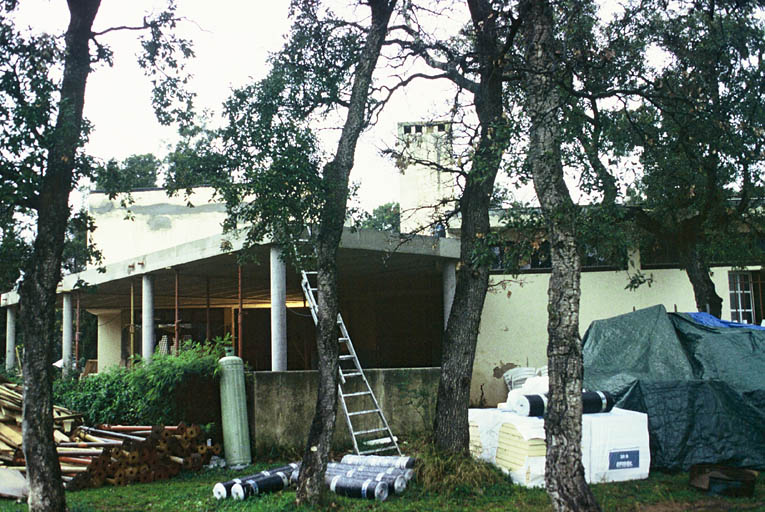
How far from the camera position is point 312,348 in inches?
1014

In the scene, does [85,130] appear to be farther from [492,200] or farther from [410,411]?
[410,411]

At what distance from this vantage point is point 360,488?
8.41 meters

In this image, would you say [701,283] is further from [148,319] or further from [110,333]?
[110,333]

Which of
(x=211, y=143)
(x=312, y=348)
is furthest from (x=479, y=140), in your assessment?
(x=312, y=348)

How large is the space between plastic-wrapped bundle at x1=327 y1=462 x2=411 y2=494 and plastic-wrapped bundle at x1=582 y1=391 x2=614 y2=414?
9.08 feet

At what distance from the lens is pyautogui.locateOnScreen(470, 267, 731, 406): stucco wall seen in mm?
16859

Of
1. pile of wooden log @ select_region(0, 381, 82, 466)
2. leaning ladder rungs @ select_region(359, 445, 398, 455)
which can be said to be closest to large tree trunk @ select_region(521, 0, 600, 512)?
leaning ladder rungs @ select_region(359, 445, 398, 455)

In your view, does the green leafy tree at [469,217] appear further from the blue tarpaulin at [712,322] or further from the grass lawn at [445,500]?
the blue tarpaulin at [712,322]

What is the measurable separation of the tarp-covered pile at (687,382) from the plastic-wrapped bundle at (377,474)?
411 cm

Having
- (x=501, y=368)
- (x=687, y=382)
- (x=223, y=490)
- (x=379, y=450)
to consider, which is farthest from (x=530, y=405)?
(x=501, y=368)

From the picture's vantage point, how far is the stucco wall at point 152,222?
26.2 meters

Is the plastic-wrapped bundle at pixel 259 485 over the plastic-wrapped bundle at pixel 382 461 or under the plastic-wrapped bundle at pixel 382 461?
under

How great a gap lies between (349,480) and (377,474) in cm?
36

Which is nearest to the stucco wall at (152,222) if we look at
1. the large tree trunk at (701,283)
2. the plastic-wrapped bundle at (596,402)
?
the large tree trunk at (701,283)
